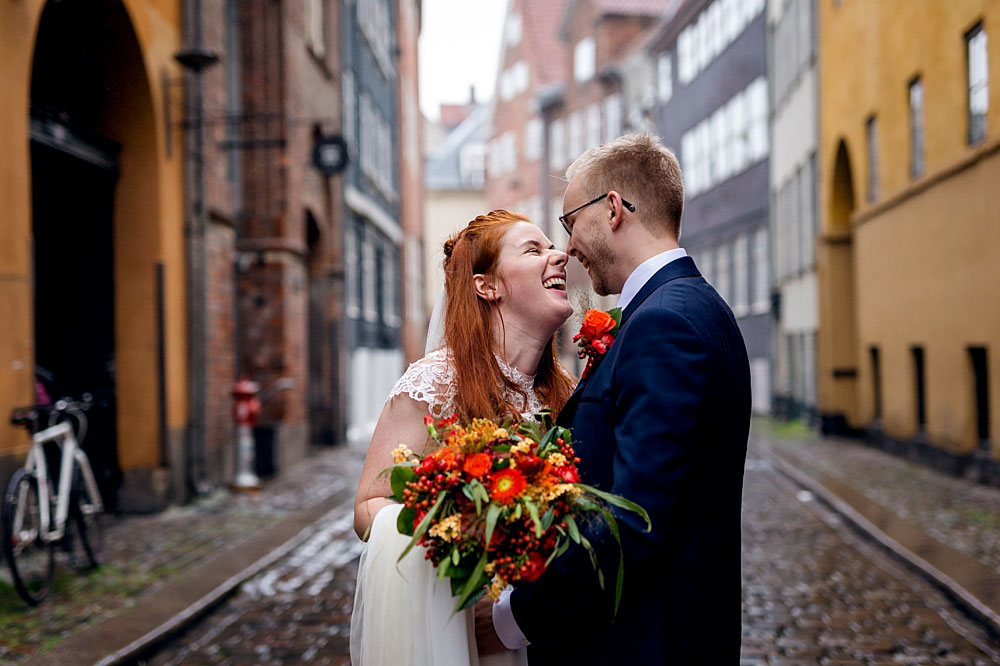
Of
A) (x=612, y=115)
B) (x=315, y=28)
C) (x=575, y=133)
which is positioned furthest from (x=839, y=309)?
(x=575, y=133)

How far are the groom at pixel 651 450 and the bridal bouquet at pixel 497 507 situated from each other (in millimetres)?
57

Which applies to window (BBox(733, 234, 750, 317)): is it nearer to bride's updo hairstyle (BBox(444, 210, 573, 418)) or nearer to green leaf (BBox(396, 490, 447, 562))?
bride's updo hairstyle (BBox(444, 210, 573, 418))

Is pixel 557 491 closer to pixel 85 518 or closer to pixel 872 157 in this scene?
pixel 85 518

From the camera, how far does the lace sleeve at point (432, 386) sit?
10.1ft

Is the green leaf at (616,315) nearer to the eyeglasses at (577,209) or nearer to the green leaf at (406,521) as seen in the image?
the eyeglasses at (577,209)

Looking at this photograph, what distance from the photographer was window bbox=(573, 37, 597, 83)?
4791 centimetres

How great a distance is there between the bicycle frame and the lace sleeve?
5089 millimetres

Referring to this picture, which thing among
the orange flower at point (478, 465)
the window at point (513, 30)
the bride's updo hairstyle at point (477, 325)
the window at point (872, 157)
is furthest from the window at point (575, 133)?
the orange flower at point (478, 465)

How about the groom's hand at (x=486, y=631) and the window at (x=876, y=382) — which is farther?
the window at (x=876, y=382)

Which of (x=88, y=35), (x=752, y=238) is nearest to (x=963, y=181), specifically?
(x=88, y=35)

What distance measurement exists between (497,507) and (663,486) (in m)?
0.34

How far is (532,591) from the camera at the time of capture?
7.88 feet

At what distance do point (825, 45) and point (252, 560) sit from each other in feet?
55.5

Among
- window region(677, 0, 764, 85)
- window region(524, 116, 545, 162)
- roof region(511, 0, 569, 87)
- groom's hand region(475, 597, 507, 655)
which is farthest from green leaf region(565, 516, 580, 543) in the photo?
roof region(511, 0, 569, 87)
